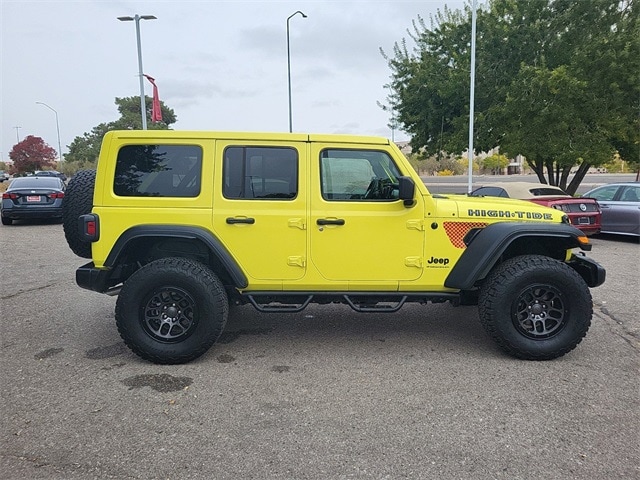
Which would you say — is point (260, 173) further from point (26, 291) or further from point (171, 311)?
point (26, 291)

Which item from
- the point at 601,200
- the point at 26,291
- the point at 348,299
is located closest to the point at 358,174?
the point at 348,299

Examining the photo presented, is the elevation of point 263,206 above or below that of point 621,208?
above

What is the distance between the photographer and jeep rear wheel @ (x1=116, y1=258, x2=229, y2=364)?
12.7 feet

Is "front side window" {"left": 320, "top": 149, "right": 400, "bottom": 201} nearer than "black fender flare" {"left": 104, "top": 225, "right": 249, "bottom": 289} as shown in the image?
No

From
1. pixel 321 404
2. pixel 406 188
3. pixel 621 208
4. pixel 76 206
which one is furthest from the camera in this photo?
pixel 621 208

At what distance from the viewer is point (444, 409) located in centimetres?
319

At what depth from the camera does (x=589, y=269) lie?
4.28 m

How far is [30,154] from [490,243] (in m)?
68.6

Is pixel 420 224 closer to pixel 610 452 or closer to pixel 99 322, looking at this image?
pixel 610 452

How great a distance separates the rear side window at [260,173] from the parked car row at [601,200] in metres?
6.60

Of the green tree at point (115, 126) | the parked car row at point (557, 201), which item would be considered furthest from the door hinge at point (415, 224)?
the green tree at point (115, 126)

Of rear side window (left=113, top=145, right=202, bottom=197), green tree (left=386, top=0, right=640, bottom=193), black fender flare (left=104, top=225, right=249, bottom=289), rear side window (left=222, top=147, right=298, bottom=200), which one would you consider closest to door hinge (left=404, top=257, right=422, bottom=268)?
rear side window (left=222, top=147, right=298, bottom=200)

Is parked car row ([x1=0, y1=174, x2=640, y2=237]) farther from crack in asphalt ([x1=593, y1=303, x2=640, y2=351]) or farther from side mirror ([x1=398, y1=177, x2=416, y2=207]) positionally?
side mirror ([x1=398, y1=177, x2=416, y2=207])

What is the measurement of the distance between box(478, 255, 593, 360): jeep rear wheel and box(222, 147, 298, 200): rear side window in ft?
6.43
